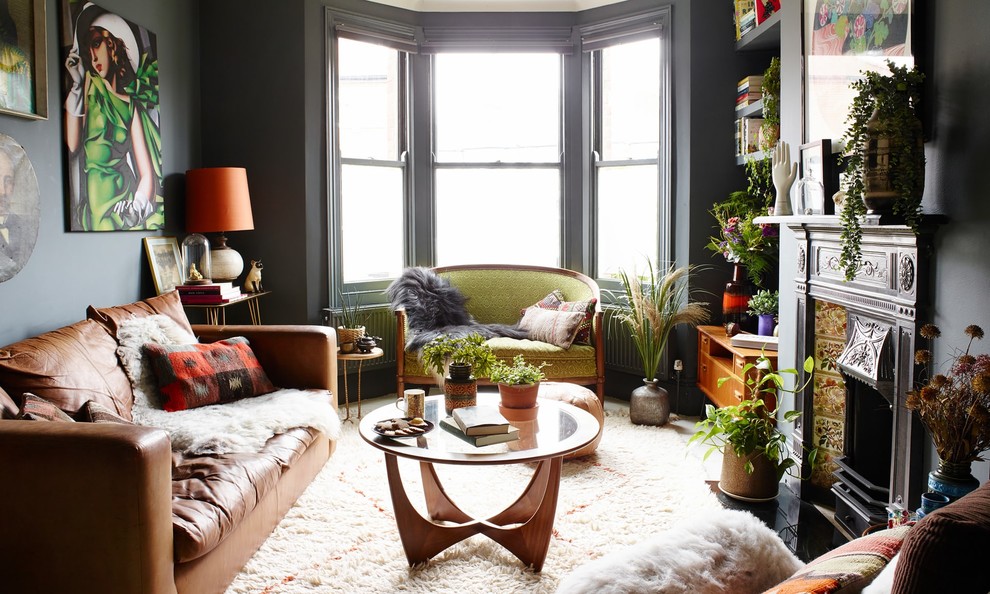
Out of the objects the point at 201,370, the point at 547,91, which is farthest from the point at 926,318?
the point at 547,91

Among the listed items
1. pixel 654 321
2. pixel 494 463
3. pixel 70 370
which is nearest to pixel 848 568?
pixel 494 463

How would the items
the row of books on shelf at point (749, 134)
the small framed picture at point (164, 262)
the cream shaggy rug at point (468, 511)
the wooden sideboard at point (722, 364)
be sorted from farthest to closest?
the row of books on shelf at point (749, 134) → the small framed picture at point (164, 262) → the wooden sideboard at point (722, 364) → the cream shaggy rug at point (468, 511)

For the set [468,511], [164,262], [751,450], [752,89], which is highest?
[752,89]

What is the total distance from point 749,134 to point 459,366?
257 centimetres

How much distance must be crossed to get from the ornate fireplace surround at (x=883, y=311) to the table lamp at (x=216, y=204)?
2.98 metres

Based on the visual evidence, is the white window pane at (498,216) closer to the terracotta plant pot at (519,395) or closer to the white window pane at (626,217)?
the white window pane at (626,217)

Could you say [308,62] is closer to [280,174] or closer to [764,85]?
[280,174]

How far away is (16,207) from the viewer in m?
2.89

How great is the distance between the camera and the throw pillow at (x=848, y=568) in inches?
40.3

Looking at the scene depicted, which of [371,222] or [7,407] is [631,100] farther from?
[7,407]

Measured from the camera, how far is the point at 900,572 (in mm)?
818

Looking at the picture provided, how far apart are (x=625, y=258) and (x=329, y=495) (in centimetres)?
276

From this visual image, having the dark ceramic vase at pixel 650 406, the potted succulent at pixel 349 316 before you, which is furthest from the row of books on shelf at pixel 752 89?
the potted succulent at pixel 349 316

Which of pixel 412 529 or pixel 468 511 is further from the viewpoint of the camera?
pixel 468 511
